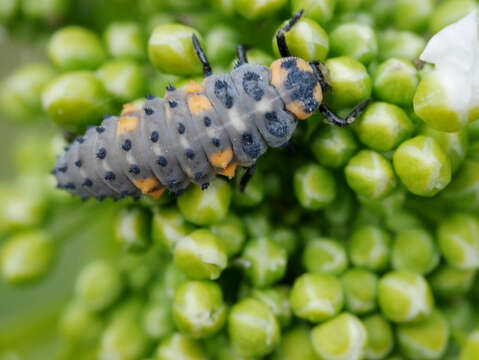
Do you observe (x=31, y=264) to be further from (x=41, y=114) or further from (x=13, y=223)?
(x=41, y=114)

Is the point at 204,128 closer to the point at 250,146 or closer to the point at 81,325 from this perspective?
the point at 250,146

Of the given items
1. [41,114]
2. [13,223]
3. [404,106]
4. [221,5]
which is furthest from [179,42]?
[13,223]

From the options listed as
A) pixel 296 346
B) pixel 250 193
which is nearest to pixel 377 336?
pixel 296 346

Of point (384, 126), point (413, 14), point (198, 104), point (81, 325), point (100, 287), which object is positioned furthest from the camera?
point (81, 325)

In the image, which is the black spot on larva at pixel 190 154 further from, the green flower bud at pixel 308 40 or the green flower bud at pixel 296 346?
the green flower bud at pixel 296 346

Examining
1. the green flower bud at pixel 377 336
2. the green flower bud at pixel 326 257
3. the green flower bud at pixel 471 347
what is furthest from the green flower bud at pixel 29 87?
the green flower bud at pixel 471 347

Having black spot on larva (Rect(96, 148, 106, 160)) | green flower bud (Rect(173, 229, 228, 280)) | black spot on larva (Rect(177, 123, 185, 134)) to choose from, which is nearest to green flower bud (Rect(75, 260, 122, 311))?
green flower bud (Rect(173, 229, 228, 280))
